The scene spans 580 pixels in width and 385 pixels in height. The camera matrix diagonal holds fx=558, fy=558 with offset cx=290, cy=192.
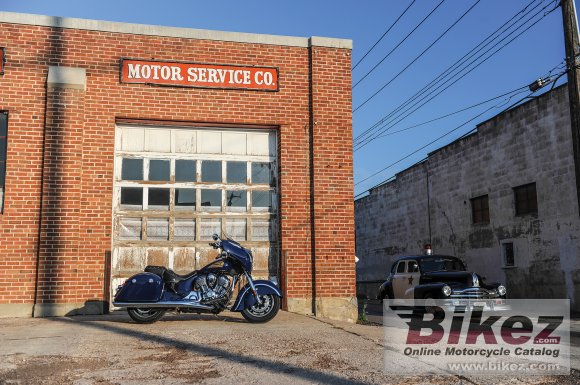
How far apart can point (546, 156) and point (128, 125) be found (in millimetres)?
13385

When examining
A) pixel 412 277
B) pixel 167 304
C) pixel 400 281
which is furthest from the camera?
pixel 400 281

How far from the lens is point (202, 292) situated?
8789mm

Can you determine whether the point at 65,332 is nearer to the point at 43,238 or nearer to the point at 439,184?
the point at 43,238

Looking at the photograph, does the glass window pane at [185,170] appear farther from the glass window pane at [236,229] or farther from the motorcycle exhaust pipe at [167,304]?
the motorcycle exhaust pipe at [167,304]

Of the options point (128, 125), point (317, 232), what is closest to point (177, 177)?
point (128, 125)

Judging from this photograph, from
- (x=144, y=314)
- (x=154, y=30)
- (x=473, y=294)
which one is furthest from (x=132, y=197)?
(x=473, y=294)

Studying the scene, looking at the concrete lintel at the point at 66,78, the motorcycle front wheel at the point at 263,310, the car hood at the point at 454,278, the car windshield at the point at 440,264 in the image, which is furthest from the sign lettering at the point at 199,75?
the car windshield at the point at 440,264

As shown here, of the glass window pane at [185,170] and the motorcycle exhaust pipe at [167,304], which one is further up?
the glass window pane at [185,170]

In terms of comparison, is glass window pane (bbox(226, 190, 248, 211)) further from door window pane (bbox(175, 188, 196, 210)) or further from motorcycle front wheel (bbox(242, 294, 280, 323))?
motorcycle front wheel (bbox(242, 294, 280, 323))

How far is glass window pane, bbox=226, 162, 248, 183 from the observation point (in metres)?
11.3

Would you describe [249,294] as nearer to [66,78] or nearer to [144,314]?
[144,314]

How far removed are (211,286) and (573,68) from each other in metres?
9.02

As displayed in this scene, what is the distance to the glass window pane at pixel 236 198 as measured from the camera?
11.2 m

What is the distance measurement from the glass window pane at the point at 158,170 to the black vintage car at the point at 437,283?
698cm
